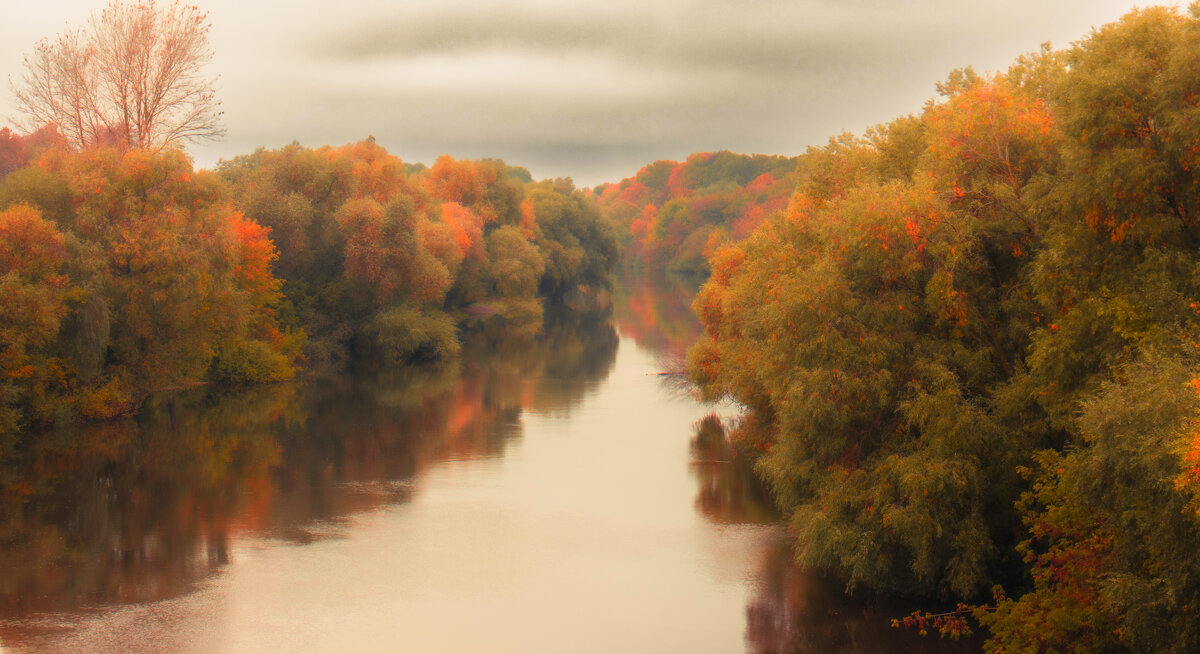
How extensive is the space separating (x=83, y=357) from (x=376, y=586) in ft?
70.3

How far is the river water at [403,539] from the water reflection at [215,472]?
11cm

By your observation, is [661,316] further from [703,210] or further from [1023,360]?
[703,210]

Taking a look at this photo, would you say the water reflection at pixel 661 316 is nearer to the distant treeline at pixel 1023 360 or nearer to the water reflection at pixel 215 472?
the water reflection at pixel 215 472

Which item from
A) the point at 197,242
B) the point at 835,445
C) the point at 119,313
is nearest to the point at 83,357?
the point at 119,313

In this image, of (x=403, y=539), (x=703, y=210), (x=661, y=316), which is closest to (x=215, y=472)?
(x=403, y=539)

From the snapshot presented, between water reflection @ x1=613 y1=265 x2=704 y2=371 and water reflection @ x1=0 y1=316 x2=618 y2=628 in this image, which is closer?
water reflection @ x1=0 y1=316 x2=618 y2=628

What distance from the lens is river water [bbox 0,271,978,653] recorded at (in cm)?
1941

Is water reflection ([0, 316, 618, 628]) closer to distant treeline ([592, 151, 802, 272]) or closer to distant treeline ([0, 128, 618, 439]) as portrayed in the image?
distant treeline ([0, 128, 618, 439])

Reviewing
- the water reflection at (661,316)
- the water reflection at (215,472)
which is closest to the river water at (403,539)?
the water reflection at (215,472)

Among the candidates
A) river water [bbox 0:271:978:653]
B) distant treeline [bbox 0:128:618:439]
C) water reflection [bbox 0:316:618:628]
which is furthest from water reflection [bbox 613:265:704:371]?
river water [bbox 0:271:978:653]

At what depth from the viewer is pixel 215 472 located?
32.4m

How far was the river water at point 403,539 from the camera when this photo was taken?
19.4 meters

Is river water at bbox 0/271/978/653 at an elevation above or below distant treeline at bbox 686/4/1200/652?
below

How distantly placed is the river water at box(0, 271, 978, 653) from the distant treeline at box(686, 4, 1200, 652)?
264 cm
